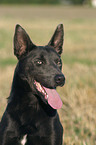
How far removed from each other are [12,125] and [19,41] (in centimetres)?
117

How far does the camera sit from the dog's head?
389 centimetres

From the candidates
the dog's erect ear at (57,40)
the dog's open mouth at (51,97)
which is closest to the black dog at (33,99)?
the dog's open mouth at (51,97)

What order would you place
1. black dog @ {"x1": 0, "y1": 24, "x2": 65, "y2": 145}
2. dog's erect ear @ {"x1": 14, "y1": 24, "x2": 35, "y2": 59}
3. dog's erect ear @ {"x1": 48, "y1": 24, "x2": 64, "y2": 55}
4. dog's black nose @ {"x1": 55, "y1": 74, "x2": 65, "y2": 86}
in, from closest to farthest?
dog's black nose @ {"x1": 55, "y1": 74, "x2": 65, "y2": 86} → black dog @ {"x1": 0, "y1": 24, "x2": 65, "y2": 145} → dog's erect ear @ {"x1": 14, "y1": 24, "x2": 35, "y2": 59} → dog's erect ear @ {"x1": 48, "y1": 24, "x2": 64, "y2": 55}

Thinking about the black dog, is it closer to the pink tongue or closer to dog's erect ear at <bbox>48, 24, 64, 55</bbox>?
the pink tongue

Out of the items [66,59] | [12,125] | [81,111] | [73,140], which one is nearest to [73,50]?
[66,59]

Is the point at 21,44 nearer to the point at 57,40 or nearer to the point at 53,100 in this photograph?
the point at 57,40

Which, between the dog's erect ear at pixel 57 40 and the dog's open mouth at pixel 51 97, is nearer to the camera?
the dog's open mouth at pixel 51 97

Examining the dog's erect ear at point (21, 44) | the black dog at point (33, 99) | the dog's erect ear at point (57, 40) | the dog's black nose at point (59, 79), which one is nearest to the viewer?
the dog's black nose at point (59, 79)

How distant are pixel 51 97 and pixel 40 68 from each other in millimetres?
432

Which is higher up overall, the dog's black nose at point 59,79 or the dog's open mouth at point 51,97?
the dog's black nose at point 59,79

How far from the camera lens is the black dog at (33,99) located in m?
3.91

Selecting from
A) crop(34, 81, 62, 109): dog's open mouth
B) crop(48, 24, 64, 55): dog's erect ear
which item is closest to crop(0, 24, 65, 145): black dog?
crop(34, 81, 62, 109): dog's open mouth

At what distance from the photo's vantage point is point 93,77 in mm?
8039

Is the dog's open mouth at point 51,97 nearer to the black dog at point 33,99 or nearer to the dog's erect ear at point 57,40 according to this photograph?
the black dog at point 33,99
